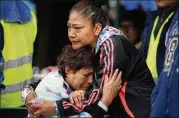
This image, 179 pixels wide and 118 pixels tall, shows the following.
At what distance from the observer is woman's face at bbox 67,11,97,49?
363 centimetres

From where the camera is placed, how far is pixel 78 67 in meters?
3.71

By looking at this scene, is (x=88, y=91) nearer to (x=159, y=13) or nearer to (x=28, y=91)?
(x=28, y=91)

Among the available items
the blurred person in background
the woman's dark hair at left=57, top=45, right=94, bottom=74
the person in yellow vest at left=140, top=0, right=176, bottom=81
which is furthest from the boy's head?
the blurred person in background

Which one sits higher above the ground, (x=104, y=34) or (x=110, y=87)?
(x=104, y=34)

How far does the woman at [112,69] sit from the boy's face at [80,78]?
12 centimetres

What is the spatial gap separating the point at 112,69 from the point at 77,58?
42 cm

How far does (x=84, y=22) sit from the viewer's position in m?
3.63

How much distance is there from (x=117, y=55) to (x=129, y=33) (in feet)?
14.4

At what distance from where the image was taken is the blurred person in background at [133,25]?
25.2 feet

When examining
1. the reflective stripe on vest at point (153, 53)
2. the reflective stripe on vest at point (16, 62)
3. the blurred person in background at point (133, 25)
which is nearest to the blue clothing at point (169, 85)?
the reflective stripe on vest at point (153, 53)

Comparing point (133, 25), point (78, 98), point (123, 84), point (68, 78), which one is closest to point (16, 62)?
point (68, 78)

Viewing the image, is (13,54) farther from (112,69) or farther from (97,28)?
(112,69)

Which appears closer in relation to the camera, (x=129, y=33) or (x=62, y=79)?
(x=62, y=79)

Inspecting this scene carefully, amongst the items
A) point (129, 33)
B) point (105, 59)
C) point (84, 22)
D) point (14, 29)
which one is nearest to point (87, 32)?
point (84, 22)
